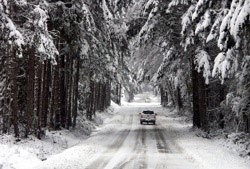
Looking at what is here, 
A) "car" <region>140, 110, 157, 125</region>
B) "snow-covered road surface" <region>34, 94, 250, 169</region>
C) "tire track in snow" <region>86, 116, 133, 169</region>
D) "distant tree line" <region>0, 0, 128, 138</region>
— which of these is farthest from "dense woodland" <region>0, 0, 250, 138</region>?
"car" <region>140, 110, 157, 125</region>

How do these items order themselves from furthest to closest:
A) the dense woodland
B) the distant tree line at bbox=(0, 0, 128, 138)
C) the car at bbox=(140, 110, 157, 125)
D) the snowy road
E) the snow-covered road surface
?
the car at bbox=(140, 110, 157, 125)
the distant tree line at bbox=(0, 0, 128, 138)
the snowy road
the snow-covered road surface
the dense woodland

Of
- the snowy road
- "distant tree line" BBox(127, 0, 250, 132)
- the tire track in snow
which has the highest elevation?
"distant tree line" BBox(127, 0, 250, 132)

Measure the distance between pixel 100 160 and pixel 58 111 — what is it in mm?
11691

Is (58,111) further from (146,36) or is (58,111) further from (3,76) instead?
(146,36)

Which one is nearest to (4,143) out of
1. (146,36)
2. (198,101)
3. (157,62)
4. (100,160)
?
(100,160)

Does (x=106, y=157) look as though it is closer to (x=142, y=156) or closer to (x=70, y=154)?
(x=70, y=154)

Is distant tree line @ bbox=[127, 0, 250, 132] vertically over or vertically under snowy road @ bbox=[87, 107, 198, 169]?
over

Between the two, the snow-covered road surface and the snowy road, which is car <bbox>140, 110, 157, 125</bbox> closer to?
the snowy road

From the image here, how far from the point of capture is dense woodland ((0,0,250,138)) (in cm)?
1466

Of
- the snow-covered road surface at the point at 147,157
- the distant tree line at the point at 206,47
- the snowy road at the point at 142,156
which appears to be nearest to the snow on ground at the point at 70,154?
the snow-covered road surface at the point at 147,157

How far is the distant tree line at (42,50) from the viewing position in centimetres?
1772

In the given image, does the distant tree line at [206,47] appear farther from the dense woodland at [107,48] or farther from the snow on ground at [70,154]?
the snow on ground at [70,154]

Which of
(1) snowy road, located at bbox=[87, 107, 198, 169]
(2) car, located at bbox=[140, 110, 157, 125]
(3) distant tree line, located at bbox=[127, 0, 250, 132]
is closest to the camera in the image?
(3) distant tree line, located at bbox=[127, 0, 250, 132]

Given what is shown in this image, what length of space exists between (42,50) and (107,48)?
52.1ft
